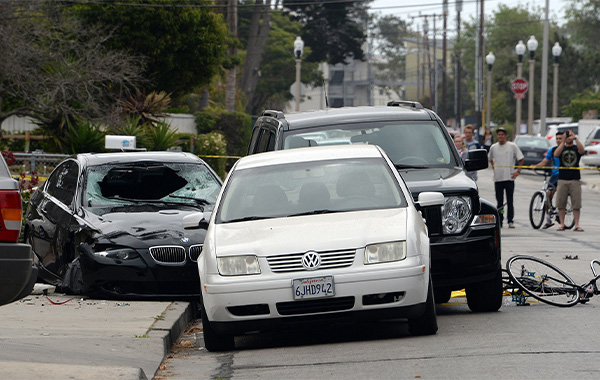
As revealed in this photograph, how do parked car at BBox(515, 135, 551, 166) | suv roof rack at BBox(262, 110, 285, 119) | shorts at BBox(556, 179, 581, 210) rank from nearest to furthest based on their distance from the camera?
suv roof rack at BBox(262, 110, 285, 119) → shorts at BBox(556, 179, 581, 210) → parked car at BBox(515, 135, 551, 166)

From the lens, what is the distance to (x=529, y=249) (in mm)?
17234

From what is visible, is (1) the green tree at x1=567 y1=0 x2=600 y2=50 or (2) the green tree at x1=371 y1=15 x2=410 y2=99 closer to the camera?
(1) the green tree at x1=567 y1=0 x2=600 y2=50

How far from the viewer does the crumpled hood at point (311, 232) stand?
8531 mm

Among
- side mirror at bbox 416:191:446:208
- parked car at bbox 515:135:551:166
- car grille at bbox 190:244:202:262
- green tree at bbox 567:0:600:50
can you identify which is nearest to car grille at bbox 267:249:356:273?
side mirror at bbox 416:191:446:208

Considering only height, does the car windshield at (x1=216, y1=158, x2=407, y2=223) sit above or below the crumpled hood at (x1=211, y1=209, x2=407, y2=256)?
above

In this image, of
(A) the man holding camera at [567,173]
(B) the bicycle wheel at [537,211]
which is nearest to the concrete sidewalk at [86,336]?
(A) the man holding camera at [567,173]

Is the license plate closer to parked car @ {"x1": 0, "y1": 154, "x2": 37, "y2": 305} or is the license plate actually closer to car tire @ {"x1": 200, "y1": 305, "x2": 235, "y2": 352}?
car tire @ {"x1": 200, "y1": 305, "x2": 235, "y2": 352}

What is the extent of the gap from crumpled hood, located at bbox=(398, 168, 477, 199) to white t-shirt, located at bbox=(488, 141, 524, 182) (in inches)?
418

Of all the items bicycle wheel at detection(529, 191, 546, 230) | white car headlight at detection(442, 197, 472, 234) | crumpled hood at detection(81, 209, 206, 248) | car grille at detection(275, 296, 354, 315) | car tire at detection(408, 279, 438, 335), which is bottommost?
bicycle wheel at detection(529, 191, 546, 230)

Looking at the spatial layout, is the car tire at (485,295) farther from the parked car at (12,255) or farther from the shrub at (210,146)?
the shrub at (210,146)

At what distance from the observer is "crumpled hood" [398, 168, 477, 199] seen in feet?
33.2

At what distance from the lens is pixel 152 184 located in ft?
42.0

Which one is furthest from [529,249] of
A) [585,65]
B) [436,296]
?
[585,65]

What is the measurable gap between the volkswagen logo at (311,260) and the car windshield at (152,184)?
13.3 ft
